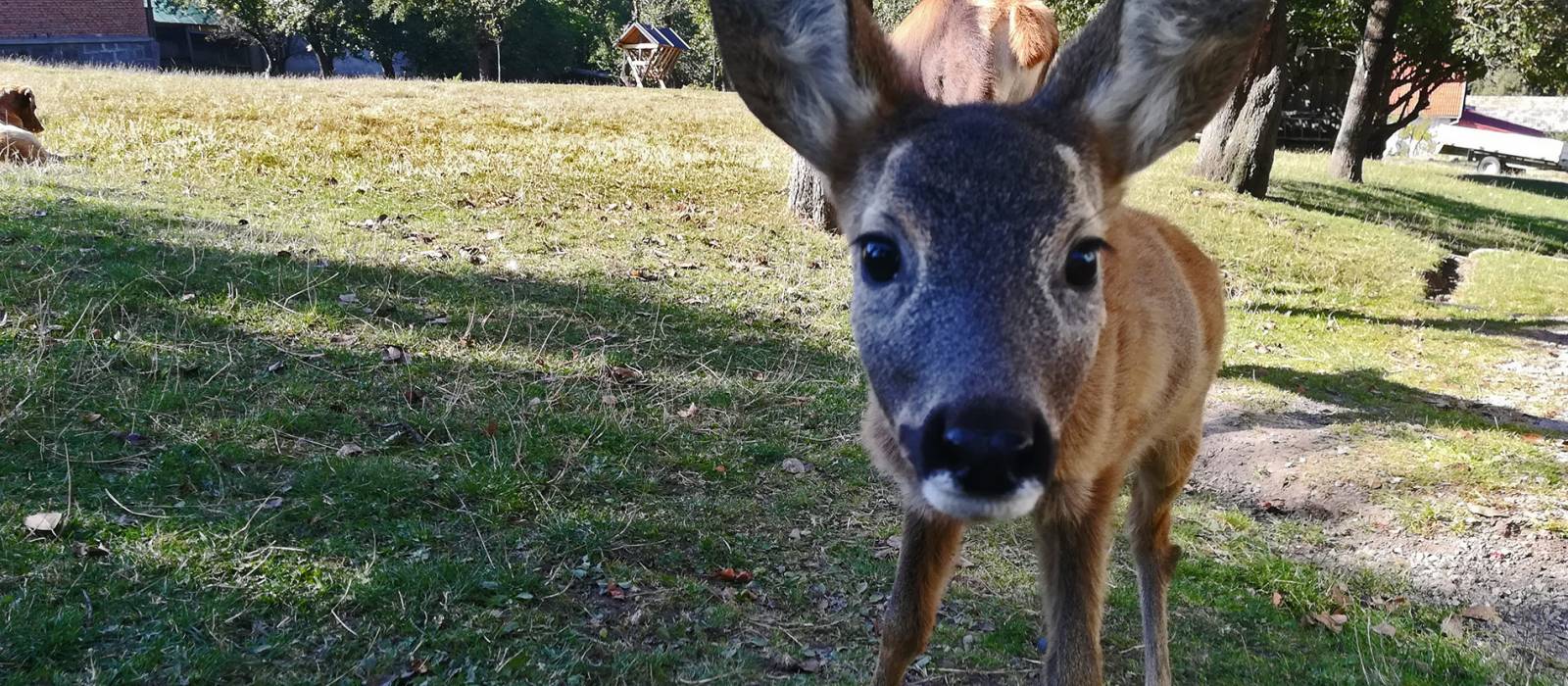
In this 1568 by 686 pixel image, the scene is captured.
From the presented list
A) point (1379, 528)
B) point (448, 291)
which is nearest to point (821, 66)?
point (1379, 528)

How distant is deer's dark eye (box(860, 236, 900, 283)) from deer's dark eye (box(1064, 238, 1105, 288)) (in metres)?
0.48

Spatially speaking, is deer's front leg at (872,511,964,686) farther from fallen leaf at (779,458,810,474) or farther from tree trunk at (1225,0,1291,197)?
tree trunk at (1225,0,1291,197)

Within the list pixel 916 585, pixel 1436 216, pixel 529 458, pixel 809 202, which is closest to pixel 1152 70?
pixel 916 585

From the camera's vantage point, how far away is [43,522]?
14.7ft

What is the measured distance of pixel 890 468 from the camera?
351 cm

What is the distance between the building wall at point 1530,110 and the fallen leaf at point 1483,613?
6270cm

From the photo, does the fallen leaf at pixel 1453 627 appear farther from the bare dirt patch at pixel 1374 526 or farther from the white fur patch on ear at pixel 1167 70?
the white fur patch on ear at pixel 1167 70

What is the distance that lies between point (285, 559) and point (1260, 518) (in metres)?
5.19

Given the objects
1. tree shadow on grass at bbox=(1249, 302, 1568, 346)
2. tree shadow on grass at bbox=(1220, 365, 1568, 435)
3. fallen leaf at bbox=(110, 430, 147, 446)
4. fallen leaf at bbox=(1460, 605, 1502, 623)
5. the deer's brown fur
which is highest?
the deer's brown fur

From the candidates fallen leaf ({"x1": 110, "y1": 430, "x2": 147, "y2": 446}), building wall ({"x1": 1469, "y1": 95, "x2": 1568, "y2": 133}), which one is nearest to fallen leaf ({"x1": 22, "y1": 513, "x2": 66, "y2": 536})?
fallen leaf ({"x1": 110, "y1": 430, "x2": 147, "y2": 446})

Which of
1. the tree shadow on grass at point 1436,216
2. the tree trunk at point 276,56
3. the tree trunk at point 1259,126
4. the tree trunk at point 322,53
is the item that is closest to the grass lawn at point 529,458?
the tree trunk at point 1259,126

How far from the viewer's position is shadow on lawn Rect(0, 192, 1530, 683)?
4191 millimetres

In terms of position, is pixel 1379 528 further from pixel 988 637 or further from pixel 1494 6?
pixel 1494 6

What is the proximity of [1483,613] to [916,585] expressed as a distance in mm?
3134
